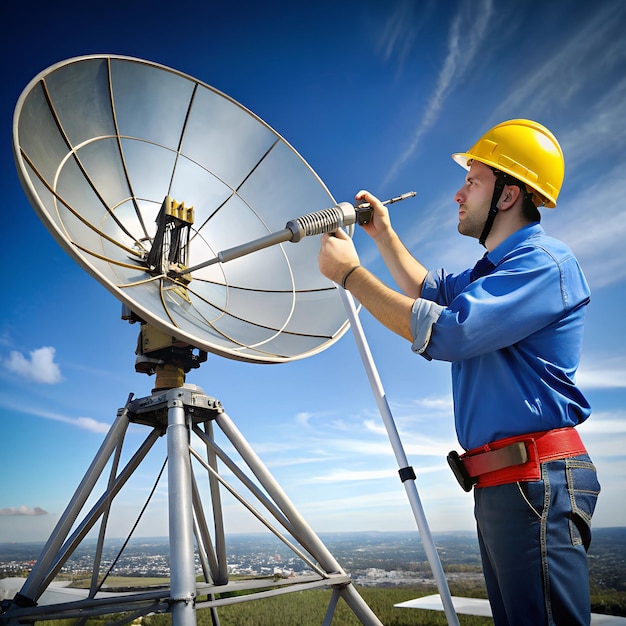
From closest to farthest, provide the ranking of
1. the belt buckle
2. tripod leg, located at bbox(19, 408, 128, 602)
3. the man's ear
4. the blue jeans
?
1. the blue jeans
2. the belt buckle
3. the man's ear
4. tripod leg, located at bbox(19, 408, 128, 602)

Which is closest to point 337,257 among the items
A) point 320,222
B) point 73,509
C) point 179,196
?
point 320,222

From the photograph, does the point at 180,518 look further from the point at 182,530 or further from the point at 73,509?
the point at 73,509

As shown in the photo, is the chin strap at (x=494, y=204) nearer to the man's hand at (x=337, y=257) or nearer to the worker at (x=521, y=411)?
the worker at (x=521, y=411)

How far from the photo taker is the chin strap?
2412mm

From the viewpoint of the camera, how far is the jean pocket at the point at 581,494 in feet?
5.83

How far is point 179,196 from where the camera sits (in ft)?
20.1

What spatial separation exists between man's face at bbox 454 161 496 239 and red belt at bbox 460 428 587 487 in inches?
41.2

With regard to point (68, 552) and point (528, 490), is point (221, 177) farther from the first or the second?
point (528, 490)

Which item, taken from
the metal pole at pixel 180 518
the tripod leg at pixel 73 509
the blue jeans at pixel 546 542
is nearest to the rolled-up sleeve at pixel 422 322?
the blue jeans at pixel 546 542

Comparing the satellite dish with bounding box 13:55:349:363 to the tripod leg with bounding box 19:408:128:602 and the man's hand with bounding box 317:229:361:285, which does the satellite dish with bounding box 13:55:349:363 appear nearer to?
the tripod leg with bounding box 19:408:128:602

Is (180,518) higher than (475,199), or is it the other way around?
(475,199)

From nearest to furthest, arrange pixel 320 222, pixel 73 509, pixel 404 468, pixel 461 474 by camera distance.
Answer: pixel 461 474, pixel 404 468, pixel 320 222, pixel 73 509

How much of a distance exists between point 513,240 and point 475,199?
0.37 metres

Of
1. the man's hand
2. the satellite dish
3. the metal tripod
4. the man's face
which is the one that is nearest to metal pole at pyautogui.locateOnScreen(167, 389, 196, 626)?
the metal tripod
